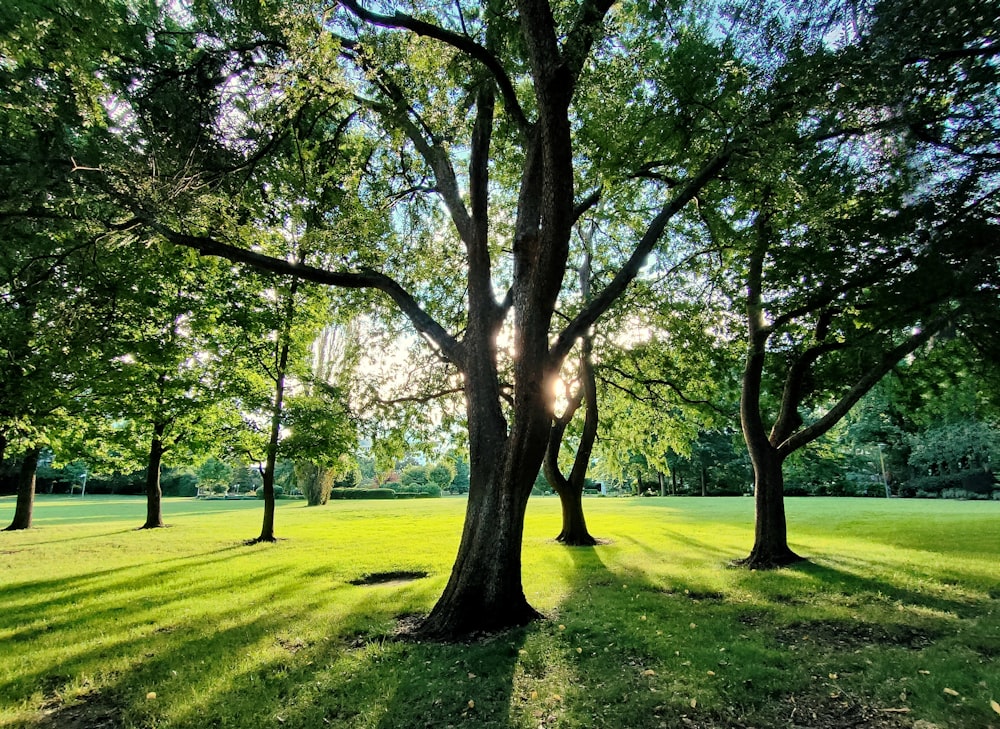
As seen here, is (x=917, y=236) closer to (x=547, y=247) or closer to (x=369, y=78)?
(x=547, y=247)

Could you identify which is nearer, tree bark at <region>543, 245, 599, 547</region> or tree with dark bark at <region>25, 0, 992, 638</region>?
tree with dark bark at <region>25, 0, 992, 638</region>

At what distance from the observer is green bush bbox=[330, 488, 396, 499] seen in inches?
1780

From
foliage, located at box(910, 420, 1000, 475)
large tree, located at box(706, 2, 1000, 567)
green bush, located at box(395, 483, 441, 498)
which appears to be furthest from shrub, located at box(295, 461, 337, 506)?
foliage, located at box(910, 420, 1000, 475)

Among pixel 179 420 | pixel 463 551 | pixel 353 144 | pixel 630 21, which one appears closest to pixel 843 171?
pixel 630 21

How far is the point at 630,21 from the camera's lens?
22.7ft

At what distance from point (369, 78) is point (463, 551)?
6209 millimetres

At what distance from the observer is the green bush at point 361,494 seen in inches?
1780

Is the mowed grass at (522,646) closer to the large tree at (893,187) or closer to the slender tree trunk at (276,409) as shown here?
the large tree at (893,187)

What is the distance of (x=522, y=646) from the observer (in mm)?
5395

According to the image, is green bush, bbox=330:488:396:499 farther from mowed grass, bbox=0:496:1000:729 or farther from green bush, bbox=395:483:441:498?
mowed grass, bbox=0:496:1000:729

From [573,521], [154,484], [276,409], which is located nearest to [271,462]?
[276,409]

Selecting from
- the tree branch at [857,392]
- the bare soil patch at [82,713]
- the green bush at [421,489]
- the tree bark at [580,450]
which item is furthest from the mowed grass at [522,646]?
the green bush at [421,489]

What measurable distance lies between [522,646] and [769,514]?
23.5ft

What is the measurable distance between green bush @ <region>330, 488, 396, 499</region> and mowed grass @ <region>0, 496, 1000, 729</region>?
34361 millimetres
